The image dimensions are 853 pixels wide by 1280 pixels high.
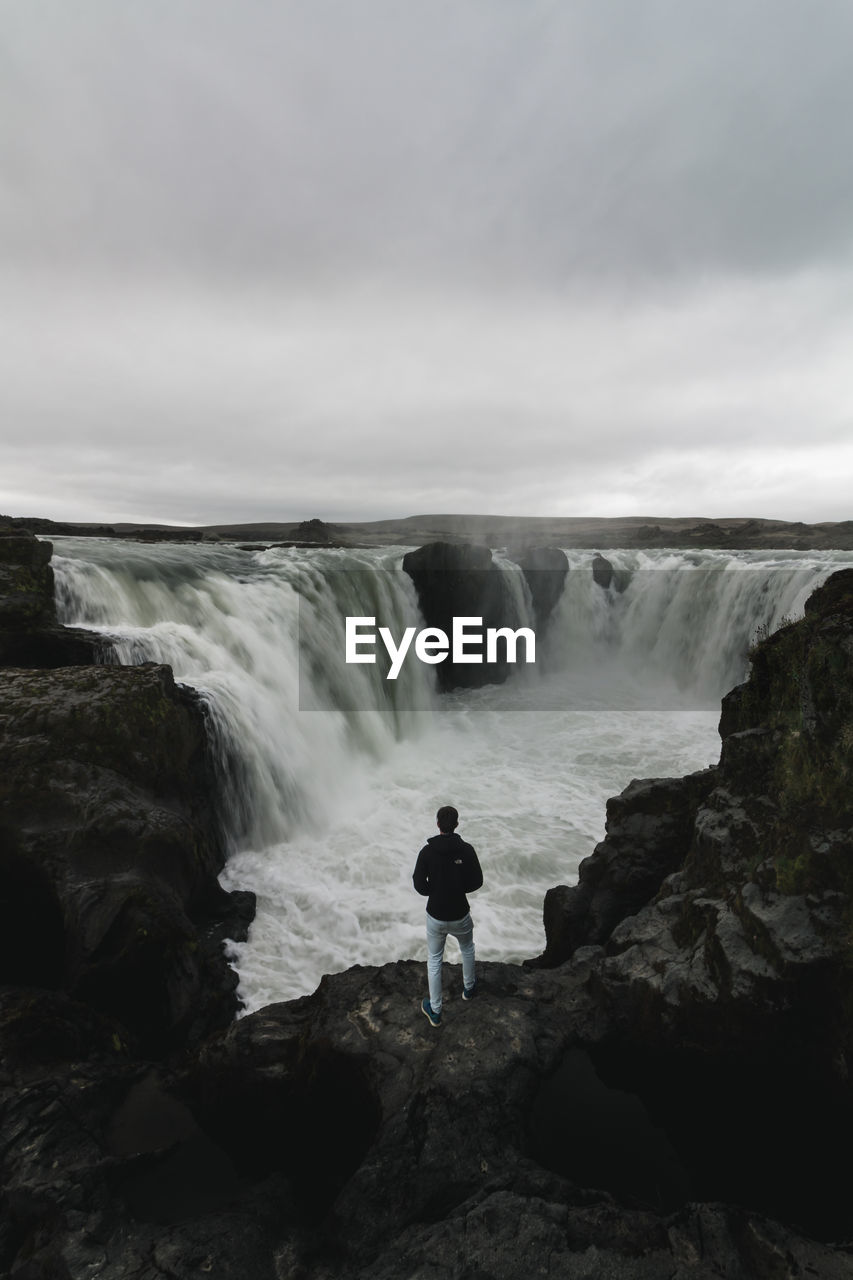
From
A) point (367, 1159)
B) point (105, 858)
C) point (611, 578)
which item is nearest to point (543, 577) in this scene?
point (611, 578)

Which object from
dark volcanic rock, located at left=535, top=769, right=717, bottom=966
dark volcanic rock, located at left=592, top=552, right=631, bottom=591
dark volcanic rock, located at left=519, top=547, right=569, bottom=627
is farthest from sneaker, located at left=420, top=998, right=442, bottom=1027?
dark volcanic rock, located at left=592, top=552, right=631, bottom=591

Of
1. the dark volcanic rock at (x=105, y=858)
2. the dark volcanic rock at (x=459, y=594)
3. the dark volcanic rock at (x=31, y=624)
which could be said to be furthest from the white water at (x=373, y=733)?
the dark volcanic rock at (x=105, y=858)

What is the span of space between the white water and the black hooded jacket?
4171 mm

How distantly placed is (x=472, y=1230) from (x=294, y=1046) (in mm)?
2481

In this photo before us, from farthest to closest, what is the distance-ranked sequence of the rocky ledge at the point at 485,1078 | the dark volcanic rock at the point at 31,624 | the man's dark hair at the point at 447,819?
the dark volcanic rock at the point at 31,624
the man's dark hair at the point at 447,819
the rocky ledge at the point at 485,1078

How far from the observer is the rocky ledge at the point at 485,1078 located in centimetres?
383

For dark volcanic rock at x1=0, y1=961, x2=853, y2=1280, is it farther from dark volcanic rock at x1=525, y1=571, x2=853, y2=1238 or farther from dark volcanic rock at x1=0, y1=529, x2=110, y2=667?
dark volcanic rock at x1=0, y1=529, x2=110, y2=667

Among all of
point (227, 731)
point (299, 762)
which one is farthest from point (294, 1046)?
point (299, 762)

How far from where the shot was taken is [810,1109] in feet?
15.1

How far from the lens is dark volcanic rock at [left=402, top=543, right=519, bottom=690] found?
2633 centimetres

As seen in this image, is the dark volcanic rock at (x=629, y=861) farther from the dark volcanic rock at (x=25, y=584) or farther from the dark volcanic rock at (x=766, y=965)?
the dark volcanic rock at (x=25, y=584)

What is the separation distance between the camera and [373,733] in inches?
742

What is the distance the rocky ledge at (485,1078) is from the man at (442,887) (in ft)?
1.23

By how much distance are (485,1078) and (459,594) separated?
2347cm
